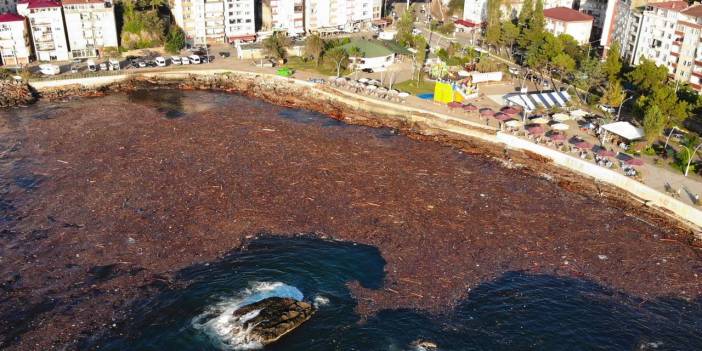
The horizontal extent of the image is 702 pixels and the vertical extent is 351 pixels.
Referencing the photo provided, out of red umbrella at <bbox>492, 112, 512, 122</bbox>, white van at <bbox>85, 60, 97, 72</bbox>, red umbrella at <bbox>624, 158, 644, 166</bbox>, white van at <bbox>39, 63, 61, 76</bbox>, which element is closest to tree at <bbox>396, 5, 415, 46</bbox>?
red umbrella at <bbox>492, 112, 512, 122</bbox>

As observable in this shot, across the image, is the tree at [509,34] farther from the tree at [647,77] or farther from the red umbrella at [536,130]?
the red umbrella at [536,130]

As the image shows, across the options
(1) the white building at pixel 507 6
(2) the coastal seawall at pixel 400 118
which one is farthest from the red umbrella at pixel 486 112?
(1) the white building at pixel 507 6

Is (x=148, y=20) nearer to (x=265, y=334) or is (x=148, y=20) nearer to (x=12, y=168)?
(x=12, y=168)

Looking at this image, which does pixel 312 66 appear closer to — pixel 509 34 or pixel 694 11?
pixel 509 34

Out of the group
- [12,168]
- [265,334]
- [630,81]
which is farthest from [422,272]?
[630,81]

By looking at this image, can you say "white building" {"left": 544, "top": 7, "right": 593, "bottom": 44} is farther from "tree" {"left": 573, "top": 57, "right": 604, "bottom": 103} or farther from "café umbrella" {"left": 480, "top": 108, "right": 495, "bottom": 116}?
"café umbrella" {"left": 480, "top": 108, "right": 495, "bottom": 116}

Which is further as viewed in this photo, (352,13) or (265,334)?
(352,13)
